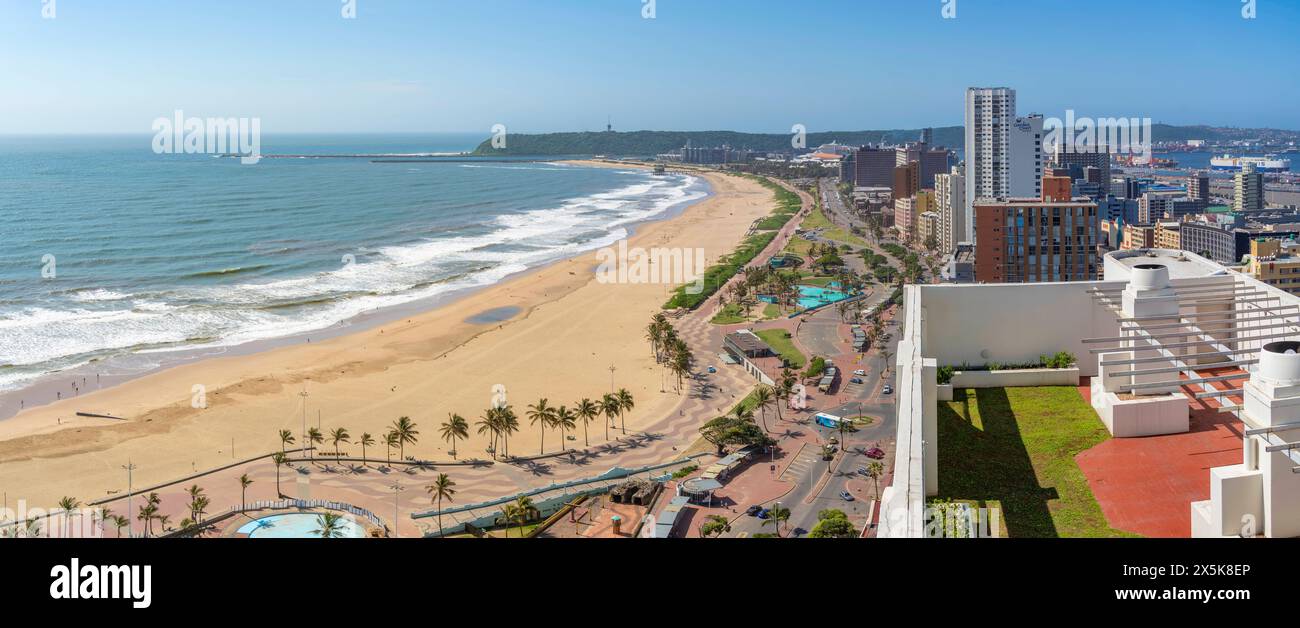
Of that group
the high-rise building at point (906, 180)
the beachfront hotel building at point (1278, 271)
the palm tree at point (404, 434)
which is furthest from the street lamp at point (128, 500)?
the high-rise building at point (906, 180)

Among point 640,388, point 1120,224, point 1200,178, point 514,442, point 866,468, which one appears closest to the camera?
point 866,468

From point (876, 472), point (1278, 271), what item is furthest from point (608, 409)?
point (1278, 271)

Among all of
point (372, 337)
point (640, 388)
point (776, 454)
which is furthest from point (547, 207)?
point (776, 454)

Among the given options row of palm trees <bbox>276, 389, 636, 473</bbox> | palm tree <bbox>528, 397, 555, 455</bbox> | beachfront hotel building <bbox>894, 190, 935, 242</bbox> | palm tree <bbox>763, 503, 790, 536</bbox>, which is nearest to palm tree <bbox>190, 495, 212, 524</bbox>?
row of palm trees <bbox>276, 389, 636, 473</bbox>

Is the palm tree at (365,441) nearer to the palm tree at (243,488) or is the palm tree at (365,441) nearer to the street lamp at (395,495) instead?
the street lamp at (395,495)

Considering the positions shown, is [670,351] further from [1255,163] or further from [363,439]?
[1255,163]
